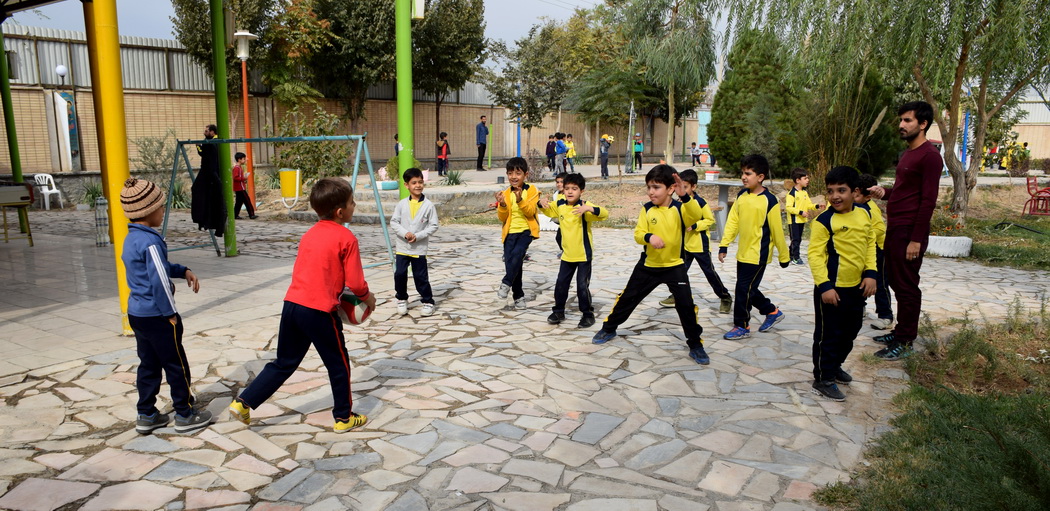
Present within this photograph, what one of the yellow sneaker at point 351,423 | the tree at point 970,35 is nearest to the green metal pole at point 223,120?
the yellow sneaker at point 351,423

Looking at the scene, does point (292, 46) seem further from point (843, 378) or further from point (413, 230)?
point (843, 378)

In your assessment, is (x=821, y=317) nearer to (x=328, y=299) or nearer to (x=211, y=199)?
(x=328, y=299)

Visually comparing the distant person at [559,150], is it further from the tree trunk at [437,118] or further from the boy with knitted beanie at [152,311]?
the boy with knitted beanie at [152,311]

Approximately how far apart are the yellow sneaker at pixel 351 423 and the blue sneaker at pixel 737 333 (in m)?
3.26

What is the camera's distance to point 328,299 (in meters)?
4.04

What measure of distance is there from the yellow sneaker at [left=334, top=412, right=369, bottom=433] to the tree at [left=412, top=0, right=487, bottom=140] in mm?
21067

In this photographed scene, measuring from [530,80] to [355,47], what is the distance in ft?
25.5

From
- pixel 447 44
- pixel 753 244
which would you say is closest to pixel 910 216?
pixel 753 244

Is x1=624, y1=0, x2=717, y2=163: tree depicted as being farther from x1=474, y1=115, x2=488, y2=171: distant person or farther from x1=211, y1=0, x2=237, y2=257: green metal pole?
x1=211, y1=0, x2=237, y2=257: green metal pole

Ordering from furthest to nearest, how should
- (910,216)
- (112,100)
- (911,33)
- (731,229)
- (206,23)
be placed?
(206,23)
(911,33)
(731,229)
(112,100)
(910,216)

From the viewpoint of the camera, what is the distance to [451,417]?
4457 mm

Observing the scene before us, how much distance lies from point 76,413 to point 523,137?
29.0 meters

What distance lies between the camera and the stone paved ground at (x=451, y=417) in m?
3.54

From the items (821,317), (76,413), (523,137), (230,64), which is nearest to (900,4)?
(821,317)
